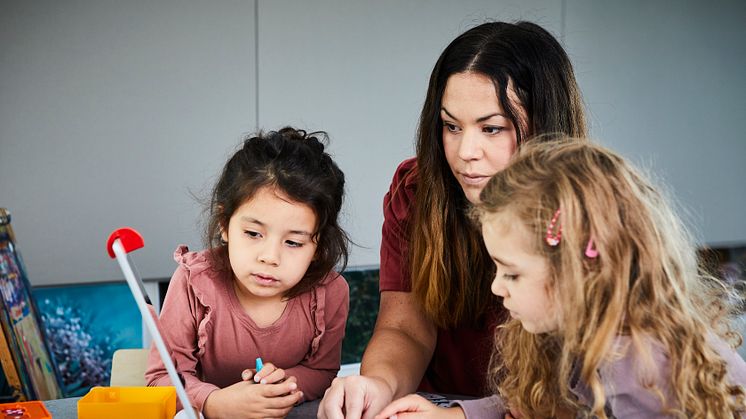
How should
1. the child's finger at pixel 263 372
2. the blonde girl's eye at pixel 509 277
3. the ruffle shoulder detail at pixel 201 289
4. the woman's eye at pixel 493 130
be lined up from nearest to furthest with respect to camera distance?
the blonde girl's eye at pixel 509 277 < the child's finger at pixel 263 372 < the woman's eye at pixel 493 130 < the ruffle shoulder detail at pixel 201 289

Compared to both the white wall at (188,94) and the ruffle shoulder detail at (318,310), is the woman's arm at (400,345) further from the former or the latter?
the white wall at (188,94)

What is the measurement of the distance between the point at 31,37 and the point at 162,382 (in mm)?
1520

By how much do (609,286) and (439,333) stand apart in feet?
2.40

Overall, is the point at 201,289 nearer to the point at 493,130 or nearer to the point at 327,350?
the point at 327,350

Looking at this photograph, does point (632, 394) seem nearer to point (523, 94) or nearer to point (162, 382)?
point (523, 94)

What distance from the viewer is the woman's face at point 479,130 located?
1.48 metres

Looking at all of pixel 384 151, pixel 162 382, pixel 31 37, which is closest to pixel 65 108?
pixel 31 37

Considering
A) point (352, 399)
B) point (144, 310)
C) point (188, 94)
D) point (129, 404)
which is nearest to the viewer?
point (144, 310)

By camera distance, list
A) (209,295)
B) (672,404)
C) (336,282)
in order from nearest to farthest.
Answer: (672,404) → (209,295) → (336,282)

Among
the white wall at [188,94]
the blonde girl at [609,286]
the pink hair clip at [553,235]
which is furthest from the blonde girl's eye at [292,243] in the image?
the white wall at [188,94]

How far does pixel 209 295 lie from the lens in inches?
63.6

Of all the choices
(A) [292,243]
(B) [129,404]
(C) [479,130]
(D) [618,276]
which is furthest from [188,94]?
(D) [618,276]

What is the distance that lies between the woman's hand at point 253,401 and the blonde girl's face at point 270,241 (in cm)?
20

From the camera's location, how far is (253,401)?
1354mm
